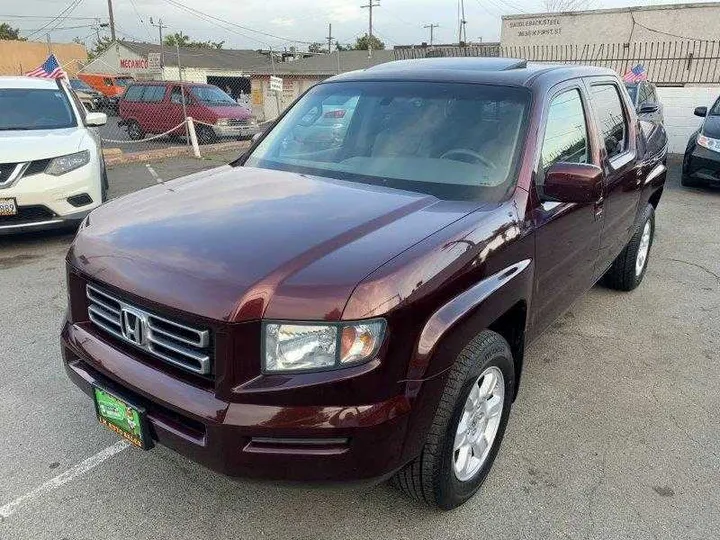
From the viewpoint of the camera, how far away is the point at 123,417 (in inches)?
Result: 88.4

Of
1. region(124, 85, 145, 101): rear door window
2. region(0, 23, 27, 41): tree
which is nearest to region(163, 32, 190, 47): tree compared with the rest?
region(0, 23, 27, 41): tree

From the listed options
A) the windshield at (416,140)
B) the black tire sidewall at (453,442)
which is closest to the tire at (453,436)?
the black tire sidewall at (453,442)

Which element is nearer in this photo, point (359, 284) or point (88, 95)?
point (359, 284)

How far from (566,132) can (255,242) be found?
1987mm

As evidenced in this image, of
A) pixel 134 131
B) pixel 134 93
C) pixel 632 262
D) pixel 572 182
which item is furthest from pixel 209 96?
pixel 572 182

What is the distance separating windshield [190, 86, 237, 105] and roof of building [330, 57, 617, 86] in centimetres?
1392

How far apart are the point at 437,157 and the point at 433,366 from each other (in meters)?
1.30

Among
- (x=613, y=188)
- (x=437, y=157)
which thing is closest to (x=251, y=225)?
(x=437, y=157)

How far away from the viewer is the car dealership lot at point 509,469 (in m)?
2.45

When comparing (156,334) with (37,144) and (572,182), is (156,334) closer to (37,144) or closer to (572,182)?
(572,182)

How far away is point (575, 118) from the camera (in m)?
3.43

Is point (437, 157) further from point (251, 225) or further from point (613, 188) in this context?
point (613, 188)

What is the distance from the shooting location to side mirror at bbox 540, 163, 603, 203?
2.71m

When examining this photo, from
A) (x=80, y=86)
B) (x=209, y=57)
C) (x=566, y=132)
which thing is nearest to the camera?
(x=566, y=132)
